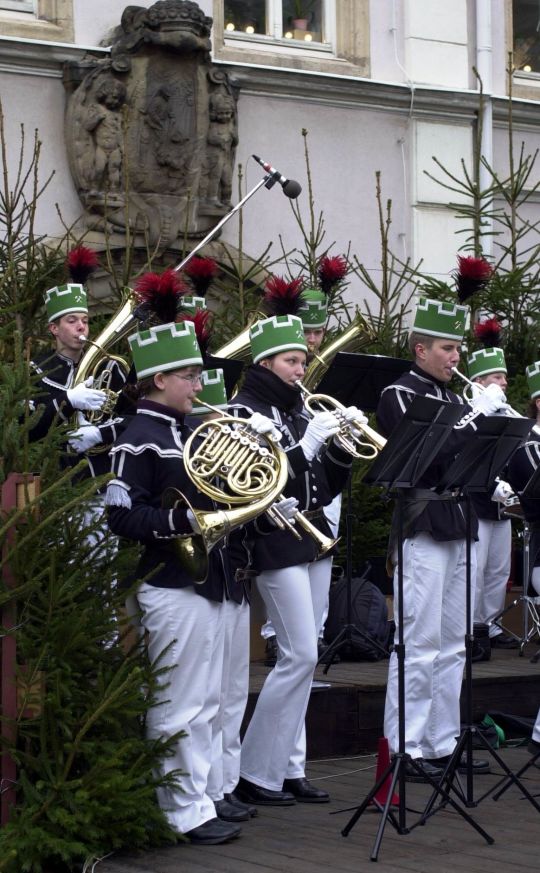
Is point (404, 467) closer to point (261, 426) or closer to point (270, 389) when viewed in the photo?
point (261, 426)

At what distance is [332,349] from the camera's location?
8852mm

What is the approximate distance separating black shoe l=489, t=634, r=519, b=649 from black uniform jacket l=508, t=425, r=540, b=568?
3.17 meters

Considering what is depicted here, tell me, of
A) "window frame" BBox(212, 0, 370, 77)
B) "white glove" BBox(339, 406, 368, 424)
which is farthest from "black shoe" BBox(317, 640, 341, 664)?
"window frame" BBox(212, 0, 370, 77)

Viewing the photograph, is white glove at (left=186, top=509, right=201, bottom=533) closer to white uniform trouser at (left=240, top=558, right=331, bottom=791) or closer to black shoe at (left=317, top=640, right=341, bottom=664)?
white uniform trouser at (left=240, top=558, right=331, bottom=791)

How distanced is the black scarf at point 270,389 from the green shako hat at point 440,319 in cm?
83

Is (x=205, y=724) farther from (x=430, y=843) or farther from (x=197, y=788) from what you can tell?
(x=430, y=843)

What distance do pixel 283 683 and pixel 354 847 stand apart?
3.01 ft

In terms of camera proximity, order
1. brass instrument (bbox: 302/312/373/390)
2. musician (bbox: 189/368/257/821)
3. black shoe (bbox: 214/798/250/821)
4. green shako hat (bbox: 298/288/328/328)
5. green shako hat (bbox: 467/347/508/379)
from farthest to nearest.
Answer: green shako hat (bbox: 467/347/508/379) → green shako hat (bbox: 298/288/328/328) → brass instrument (bbox: 302/312/373/390) → black shoe (bbox: 214/798/250/821) → musician (bbox: 189/368/257/821)

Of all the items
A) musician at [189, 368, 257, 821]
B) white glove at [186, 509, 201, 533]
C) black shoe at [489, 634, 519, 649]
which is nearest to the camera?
white glove at [186, 509, 201, 533]

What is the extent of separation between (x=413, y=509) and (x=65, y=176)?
734cm

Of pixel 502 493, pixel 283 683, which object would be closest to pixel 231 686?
pixel 283 683

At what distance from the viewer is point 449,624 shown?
7.62 metres

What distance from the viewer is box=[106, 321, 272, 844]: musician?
6074 millimetres

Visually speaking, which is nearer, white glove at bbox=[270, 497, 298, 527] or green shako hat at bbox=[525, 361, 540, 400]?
white glove at bbox=[270, 497, 298, 527]
